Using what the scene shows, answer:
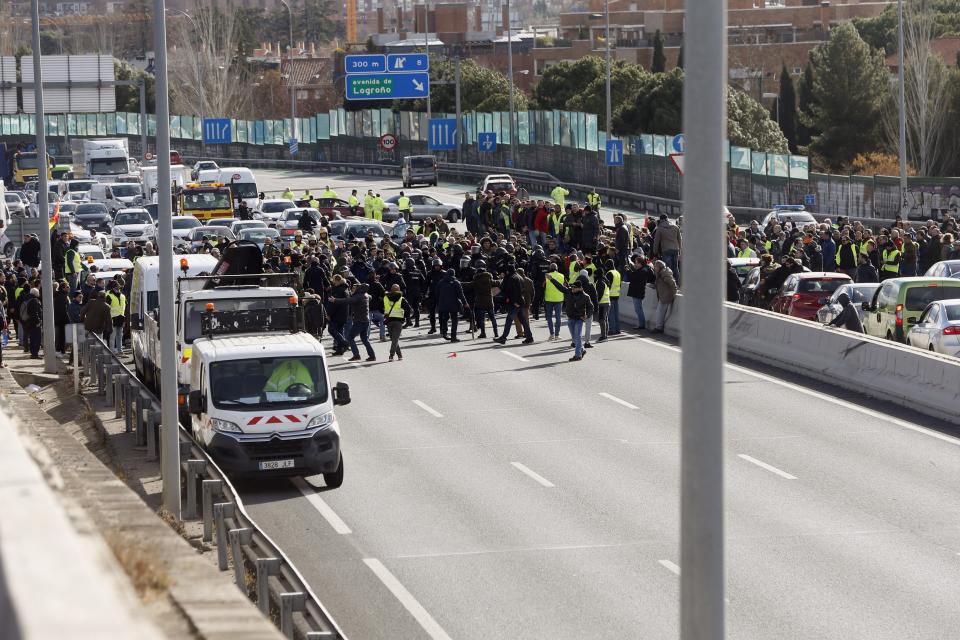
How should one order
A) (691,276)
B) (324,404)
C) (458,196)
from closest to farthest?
(691,276) → (324,404) → (458,196)

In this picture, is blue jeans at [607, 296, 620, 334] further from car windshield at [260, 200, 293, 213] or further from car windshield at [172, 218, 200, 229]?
car windshield at [260, 200, 293, 213]

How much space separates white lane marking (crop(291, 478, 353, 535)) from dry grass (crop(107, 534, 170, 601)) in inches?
446

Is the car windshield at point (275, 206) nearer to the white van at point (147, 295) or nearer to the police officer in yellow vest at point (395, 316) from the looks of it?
the police officer in yellow vest at point (395, 316)

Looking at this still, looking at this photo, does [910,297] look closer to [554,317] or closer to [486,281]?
[554,317]

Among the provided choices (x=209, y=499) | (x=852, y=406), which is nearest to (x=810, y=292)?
(x=852, y=406)

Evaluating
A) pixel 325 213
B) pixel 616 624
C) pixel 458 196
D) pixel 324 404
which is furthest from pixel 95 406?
pixel 458 196

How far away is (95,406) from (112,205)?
4243cm

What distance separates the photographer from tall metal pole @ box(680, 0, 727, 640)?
6957mm

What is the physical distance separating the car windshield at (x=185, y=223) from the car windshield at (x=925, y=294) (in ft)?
101

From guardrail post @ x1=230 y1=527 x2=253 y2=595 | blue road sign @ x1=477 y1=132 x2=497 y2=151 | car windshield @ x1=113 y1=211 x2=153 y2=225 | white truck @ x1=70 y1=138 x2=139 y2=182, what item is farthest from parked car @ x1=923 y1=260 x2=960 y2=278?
white truck @ x1=70 y1=138 x2=139 y2=182

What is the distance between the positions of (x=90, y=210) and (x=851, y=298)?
38.2 meters

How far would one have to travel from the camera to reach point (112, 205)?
67.0 m

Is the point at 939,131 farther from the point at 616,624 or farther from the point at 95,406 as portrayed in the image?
the point at 616,624

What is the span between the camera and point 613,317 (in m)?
32.3
